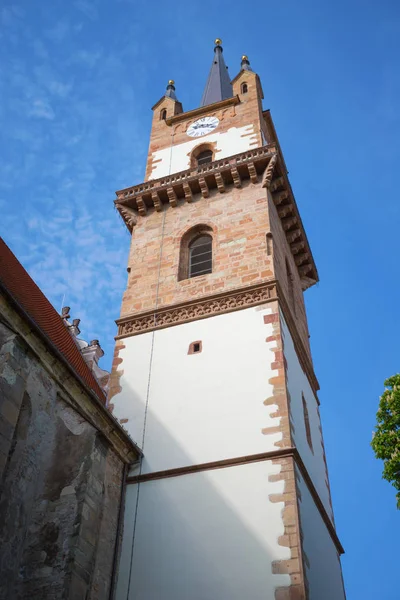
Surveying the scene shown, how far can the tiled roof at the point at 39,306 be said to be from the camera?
12641mm

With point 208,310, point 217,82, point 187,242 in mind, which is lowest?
point 208,310

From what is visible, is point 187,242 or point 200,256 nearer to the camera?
point 200,256

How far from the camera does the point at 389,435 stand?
11625 millimetres

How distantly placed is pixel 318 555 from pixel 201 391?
3.50 m

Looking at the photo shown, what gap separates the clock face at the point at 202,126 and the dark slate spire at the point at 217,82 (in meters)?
3.24

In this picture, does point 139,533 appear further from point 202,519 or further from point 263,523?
point 263,523

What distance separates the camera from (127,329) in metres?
14.9

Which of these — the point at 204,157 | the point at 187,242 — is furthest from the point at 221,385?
the point at 204,157

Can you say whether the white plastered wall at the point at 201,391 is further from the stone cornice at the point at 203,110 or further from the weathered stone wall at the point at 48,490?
the stone cornice at the point at 203,110

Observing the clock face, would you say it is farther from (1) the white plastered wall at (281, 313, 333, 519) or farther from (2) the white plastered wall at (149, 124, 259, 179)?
(1) the white plastered wall at (281, 313, 333, 519)

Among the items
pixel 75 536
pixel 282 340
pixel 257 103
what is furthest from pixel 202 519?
pixel 257 103

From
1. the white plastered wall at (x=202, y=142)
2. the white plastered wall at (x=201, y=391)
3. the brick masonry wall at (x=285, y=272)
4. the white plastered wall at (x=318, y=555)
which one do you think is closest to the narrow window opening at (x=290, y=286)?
the brick masonry wall at (x=285, y=272)

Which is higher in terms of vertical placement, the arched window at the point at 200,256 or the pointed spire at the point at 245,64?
the pointed spire at the point at 245,64

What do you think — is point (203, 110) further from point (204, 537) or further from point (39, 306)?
point (204, 537)
